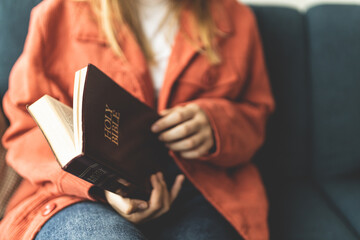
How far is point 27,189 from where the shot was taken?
22.1 inches

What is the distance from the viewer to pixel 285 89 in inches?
34.7

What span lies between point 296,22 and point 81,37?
613 millimetres

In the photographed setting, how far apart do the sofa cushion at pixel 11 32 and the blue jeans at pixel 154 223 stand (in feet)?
1.07

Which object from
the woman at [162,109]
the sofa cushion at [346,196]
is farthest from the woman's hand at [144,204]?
the sofa cushion at [346,196]

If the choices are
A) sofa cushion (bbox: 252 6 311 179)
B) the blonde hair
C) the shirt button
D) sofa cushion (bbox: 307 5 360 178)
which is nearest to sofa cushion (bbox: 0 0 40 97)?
the blonde hair

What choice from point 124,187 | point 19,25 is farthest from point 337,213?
point 19,25

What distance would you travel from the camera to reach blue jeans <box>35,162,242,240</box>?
1.42ft

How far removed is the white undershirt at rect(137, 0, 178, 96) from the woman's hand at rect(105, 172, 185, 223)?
0.24 m

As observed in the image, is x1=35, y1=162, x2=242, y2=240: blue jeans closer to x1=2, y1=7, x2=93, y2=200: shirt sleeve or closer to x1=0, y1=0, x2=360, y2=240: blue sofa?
x1=2, y1=7, x2=93, y2=200: shirt sleeve

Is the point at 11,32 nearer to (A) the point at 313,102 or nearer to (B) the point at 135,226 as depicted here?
(B) the point at 135,226

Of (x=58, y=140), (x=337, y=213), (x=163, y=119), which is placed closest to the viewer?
(x=58, y=140)

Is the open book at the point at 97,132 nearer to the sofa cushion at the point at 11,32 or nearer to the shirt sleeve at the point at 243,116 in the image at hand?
the shirt sleeve at the point at 243,116

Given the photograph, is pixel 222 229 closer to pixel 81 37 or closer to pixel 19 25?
pixel 81 37

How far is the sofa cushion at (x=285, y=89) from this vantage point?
872mm
